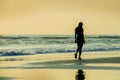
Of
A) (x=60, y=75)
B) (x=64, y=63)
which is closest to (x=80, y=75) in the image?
(x=60, y=75)

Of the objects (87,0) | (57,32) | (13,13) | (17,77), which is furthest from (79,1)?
(17,77)

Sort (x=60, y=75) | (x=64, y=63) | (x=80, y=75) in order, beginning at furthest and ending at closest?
(x=64, y=63)
(x=60, y=75)
(x=80, y=75)

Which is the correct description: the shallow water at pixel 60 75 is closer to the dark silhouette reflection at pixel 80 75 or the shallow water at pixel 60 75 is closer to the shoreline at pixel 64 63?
the dark silhouette reflection at pixel 80 75

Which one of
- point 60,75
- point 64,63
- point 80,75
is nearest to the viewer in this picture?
point 80,75

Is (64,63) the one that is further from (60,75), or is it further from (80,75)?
(80,75)

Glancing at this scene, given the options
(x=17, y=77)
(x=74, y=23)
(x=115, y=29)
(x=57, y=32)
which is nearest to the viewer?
(x=17, y=77)

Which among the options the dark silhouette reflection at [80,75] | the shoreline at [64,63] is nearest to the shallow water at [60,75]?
the dark silhouette reflection at [80,75]

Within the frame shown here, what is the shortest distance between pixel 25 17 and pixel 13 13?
331 cm

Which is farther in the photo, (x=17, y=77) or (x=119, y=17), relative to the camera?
(x=119, y=17)

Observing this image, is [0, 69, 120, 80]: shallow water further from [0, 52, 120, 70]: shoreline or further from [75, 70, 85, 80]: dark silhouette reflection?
[0, 52, 120, 70]: shoreline

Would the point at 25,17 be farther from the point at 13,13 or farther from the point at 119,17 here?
the point at 119,17

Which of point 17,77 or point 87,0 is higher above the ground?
point 87,0

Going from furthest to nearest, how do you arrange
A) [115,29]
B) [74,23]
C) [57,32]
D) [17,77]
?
[57,32] < [74,23] < [115,29] < [17,77]

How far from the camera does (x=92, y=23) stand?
4688 cm
